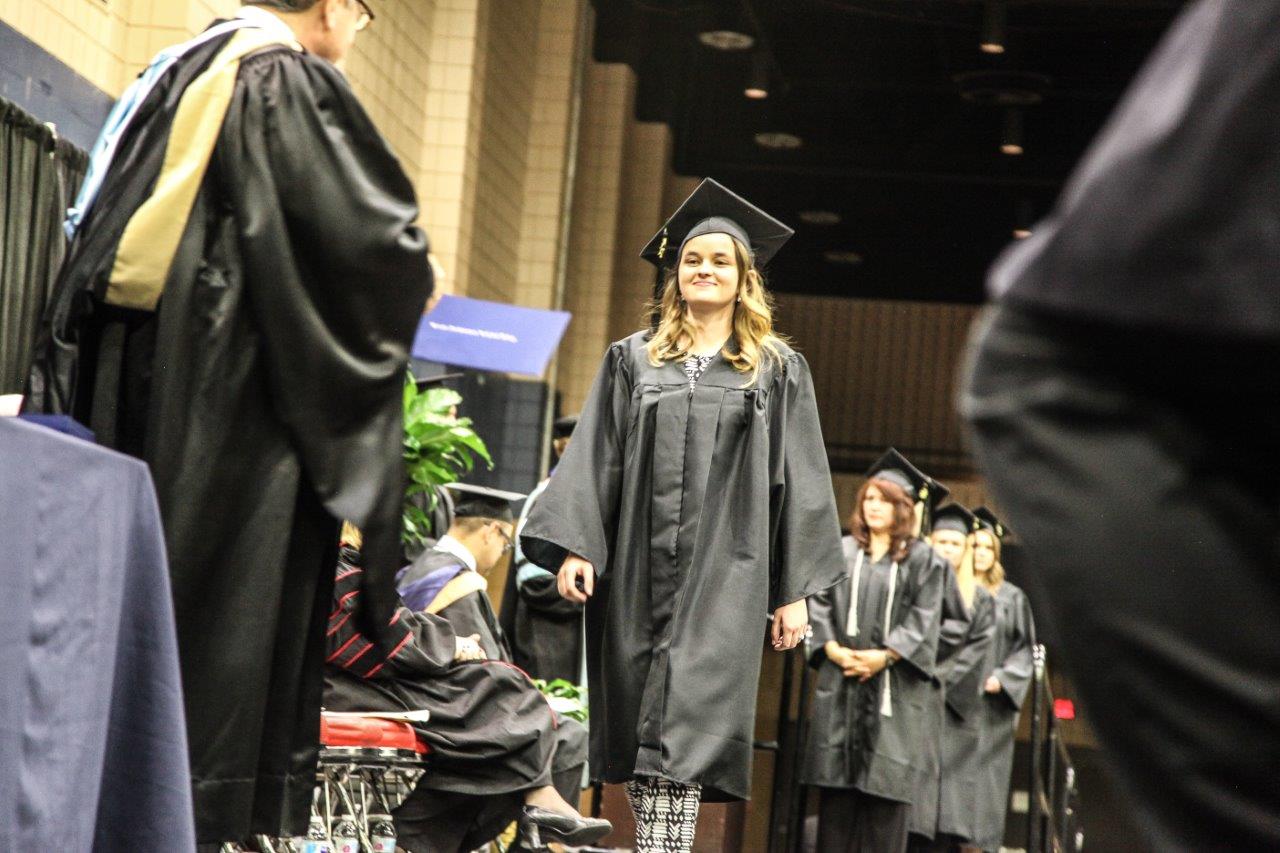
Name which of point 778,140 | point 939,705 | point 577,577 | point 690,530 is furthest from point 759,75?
point 577,577

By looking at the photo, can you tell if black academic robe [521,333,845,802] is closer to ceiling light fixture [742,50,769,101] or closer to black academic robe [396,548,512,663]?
black academic robe [396,548,512,663]

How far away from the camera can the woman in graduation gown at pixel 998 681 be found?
9.35 meters

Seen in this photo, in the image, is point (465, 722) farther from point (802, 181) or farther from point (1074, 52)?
point (802, 181)

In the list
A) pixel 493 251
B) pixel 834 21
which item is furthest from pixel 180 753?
pixel 834 21

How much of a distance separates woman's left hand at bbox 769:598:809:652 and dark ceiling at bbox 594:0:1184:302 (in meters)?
7.82

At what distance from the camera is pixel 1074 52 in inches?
510

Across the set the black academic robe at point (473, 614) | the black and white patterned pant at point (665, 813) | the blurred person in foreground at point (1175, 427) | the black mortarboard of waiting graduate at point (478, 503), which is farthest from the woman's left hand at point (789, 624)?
the blurred person in foreground at point (1175, 427)

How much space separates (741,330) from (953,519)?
18.3 feet

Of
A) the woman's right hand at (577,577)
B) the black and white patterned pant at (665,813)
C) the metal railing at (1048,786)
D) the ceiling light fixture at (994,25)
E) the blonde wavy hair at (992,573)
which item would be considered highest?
the ceiling light fixture at (994,25)

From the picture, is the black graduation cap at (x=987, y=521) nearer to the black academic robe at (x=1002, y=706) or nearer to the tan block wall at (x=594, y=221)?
the black academic robe at (x=1002, y=706)

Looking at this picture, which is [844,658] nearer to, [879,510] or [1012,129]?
[879,510]

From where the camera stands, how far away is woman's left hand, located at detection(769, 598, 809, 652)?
4383 millimetres

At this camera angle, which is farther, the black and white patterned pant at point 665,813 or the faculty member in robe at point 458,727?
the faculty member in robe at point 458,727

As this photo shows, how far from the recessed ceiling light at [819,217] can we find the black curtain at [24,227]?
40.5 ft
